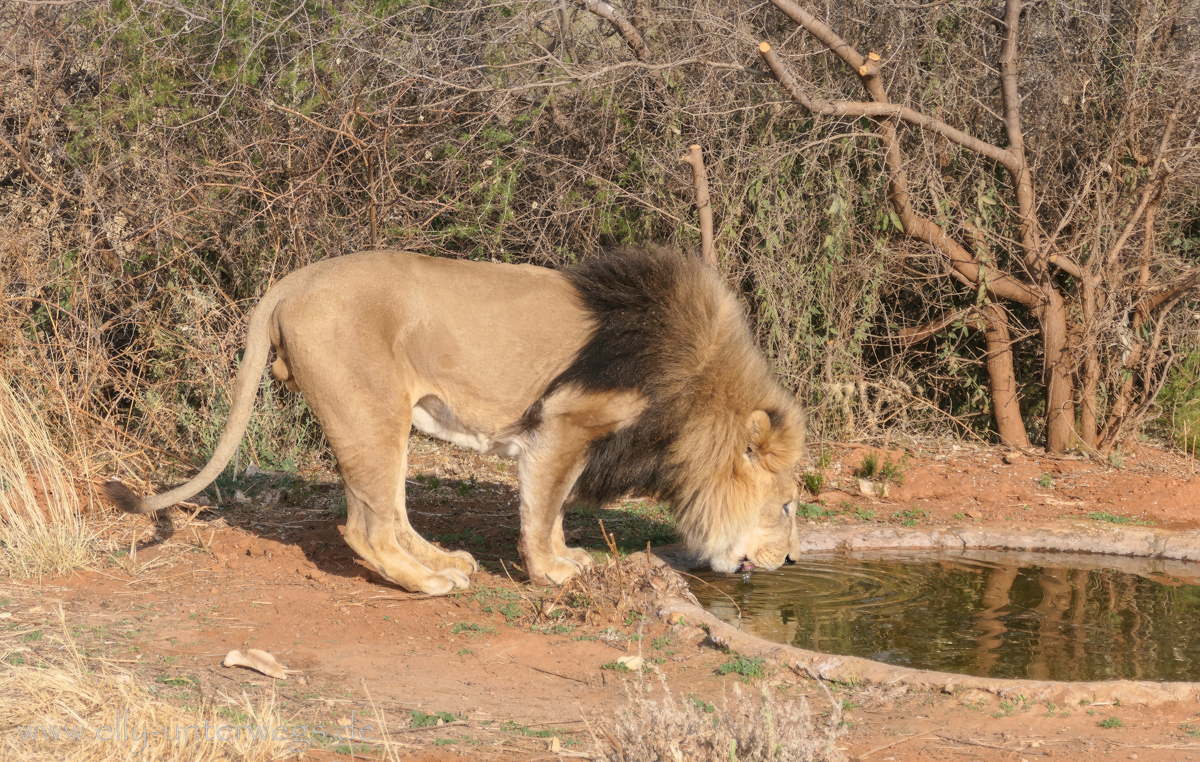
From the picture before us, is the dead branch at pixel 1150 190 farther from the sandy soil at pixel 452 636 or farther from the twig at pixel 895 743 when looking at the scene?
the twig at pixel 895 743

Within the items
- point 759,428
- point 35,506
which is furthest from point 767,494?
point 35,506

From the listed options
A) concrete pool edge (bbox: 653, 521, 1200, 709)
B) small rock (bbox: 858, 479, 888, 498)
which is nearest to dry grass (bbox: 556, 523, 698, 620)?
concrete pool edge (bbox: 653, 521, 1200, 709)

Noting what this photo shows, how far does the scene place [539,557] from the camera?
5051 mm

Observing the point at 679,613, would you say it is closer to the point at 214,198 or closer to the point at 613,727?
the point at 613,727

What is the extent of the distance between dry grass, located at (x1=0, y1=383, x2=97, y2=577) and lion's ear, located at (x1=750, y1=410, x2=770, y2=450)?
3.23 metres

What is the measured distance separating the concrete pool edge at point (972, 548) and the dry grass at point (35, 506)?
9.36 feet

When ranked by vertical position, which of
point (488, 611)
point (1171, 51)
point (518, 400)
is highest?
point (1171, 51)

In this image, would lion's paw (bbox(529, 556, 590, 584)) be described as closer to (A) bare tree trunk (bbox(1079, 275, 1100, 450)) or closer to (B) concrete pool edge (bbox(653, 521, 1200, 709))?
(B) concrete pool edge (bbox(653, 521, 1200, 709))

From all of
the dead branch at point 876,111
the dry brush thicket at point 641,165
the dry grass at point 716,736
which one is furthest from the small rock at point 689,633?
the dead branch at point 876,111

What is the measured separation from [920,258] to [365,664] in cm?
551

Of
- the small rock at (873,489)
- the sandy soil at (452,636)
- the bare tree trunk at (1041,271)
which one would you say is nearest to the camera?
the sandy soil at (452,636)

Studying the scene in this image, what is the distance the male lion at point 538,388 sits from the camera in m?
4.76

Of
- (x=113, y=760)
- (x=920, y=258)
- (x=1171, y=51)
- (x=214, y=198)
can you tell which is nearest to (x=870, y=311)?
(x=920, y=258)

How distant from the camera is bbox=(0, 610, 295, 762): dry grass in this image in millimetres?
2898
